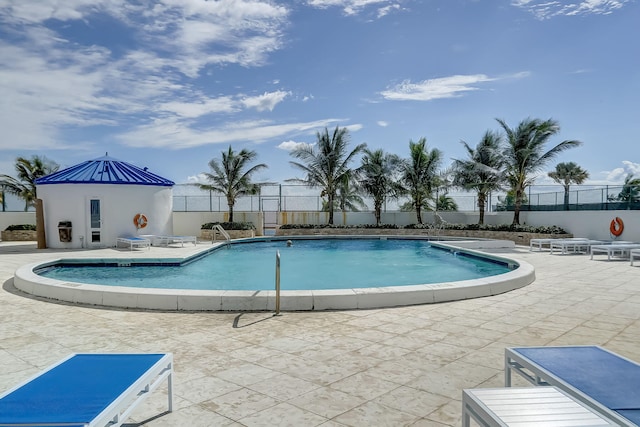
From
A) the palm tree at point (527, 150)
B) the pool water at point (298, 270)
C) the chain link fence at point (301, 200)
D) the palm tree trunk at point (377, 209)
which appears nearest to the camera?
the pool water at point (298, 270)

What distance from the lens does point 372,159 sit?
25.2m

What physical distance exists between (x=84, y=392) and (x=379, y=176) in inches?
912

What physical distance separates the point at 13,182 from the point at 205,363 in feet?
79.2

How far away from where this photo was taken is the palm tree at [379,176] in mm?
24906

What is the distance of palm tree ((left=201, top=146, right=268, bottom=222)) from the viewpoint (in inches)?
896

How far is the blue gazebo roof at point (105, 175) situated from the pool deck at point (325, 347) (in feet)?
33.7

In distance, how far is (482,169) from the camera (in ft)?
72.2

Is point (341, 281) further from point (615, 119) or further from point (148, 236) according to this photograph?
point (615, 119)

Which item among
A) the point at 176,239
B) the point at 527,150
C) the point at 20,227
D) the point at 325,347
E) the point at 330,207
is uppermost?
the point at 527,150

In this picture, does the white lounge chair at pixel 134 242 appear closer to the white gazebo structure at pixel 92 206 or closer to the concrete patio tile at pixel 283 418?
the white gazebo structure at pixel 92 206

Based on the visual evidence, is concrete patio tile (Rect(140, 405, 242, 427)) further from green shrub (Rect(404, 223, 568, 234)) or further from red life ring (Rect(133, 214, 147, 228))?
green shrub (Rect(404, 223, 568, 234))

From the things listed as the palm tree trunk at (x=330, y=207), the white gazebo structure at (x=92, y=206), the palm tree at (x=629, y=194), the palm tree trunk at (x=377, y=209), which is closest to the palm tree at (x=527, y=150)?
the palm tree at (x=629, y=194)

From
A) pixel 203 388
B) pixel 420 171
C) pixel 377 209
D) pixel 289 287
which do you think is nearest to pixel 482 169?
pixel 420 171

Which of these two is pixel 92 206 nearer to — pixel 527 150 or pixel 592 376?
pixel 592 376
